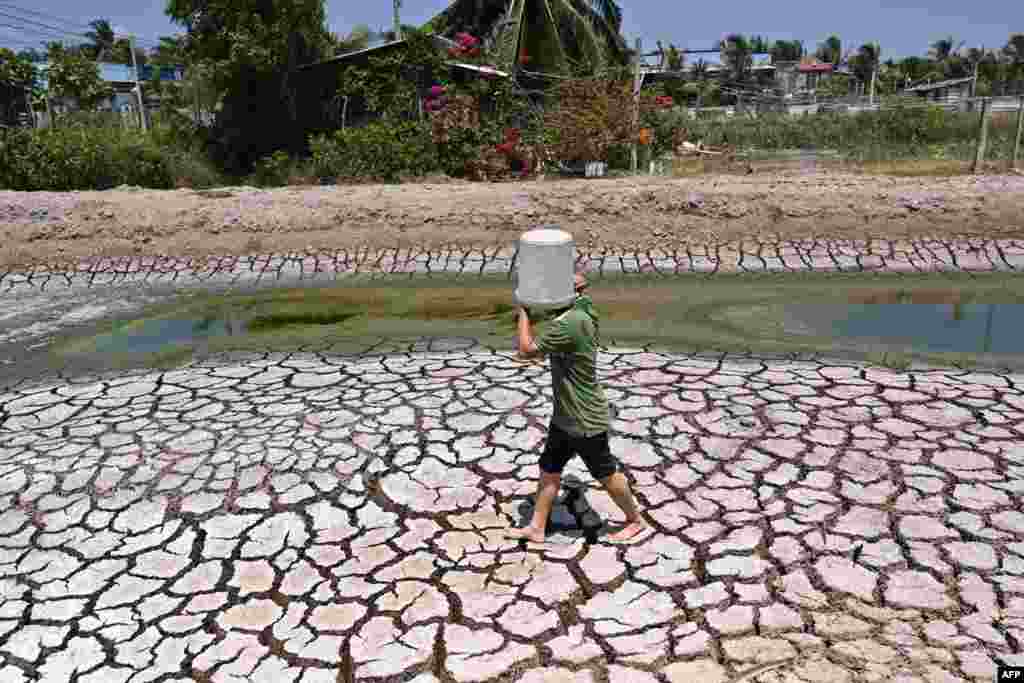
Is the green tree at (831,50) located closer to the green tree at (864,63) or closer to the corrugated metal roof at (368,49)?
the green tree at (864,63)

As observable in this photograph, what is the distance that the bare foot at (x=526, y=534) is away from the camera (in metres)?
4.26

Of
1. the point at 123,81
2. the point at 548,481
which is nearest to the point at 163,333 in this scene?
the point at 548,481

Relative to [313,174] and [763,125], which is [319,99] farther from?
[763,125]

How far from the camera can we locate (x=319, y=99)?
2002 centimetres

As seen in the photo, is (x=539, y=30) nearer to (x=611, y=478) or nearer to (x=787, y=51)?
(x=611, y=478)

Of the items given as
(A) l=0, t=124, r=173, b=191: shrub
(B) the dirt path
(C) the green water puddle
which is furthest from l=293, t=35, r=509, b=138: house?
(C) the green water puddle

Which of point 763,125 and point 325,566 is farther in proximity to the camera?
point 763,125

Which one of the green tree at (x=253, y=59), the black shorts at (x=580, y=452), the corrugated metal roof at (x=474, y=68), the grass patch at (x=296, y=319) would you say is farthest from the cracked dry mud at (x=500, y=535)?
the green tree at (x=253, y=59)

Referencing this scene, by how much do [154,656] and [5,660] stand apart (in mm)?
650

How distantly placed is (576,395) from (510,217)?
8024 millimetres

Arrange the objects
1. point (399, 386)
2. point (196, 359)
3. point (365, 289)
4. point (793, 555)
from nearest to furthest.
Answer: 1. point (793, 555)
2. point (399, 386)
3. point (196, 359)
4. point (365, 289)

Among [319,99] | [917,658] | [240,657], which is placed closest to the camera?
[917,658]

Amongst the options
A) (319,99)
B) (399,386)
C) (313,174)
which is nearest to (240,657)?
(399,386)

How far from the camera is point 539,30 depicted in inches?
794
